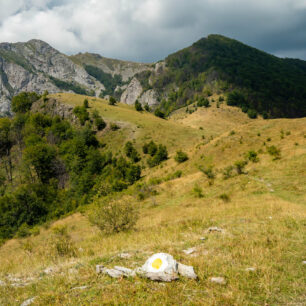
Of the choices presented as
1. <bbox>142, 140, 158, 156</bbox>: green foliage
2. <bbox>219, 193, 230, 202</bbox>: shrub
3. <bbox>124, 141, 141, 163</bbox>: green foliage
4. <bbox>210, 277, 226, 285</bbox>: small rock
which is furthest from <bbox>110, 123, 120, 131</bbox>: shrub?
<bbox>210, 277, 226, 285</bbox>: small rock

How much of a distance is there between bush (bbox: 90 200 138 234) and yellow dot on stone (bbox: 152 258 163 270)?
7386mm

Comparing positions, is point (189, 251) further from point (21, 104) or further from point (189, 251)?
point (21, 104)

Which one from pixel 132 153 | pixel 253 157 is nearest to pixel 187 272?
pixel 253 157

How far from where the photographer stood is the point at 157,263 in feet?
15.3

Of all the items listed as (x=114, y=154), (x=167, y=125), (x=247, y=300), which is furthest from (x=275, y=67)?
(x=247, y=300)

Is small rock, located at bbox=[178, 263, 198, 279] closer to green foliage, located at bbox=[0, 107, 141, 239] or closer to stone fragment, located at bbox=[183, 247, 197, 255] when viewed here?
stone fragment, located at bbox=[183, 247, 197, 255]

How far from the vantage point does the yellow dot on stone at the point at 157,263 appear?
14.9ft

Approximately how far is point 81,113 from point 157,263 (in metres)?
74.1

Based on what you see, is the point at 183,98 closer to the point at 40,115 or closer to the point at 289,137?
the point at 40,115

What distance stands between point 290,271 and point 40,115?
87.5 m

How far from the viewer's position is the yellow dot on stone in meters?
4.55

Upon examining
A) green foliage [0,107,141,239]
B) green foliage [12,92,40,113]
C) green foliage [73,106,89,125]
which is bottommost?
green foliage [0,107,141,239]

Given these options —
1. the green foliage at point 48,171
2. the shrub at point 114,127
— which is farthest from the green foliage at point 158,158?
the shrub at point 114,127

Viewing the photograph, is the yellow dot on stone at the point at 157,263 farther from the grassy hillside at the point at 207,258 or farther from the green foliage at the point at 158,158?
the green foliage at the point at 158,158
